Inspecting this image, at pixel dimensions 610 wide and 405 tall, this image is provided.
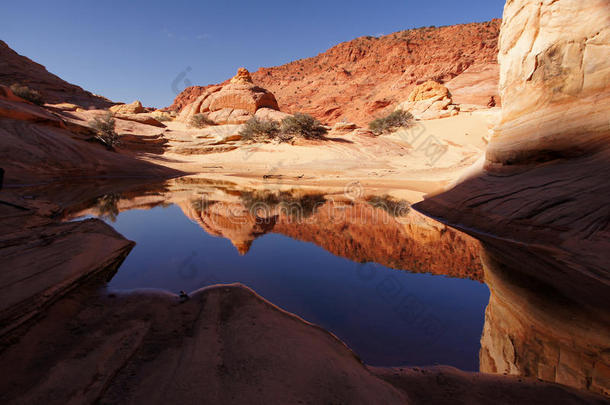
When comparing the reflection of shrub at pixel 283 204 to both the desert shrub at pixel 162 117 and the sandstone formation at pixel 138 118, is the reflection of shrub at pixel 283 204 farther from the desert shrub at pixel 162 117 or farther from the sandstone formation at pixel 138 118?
the desert shrub at pixel 162 117

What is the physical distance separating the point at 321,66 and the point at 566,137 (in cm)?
6233

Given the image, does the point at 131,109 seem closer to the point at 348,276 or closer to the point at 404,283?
the point at 348,276

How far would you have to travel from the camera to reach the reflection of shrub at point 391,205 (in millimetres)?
6030

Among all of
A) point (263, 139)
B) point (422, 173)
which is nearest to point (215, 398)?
point (422, 173)

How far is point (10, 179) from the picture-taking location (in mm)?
7648

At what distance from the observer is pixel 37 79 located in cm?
2809

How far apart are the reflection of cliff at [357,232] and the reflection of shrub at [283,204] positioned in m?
0.02

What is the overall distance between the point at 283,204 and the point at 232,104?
2107 cm

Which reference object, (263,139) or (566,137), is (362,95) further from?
(566,137)

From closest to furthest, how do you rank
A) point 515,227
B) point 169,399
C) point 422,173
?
point 169,399
point 515,227
point 422,173

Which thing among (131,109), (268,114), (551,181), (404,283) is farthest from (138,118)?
(551,181)

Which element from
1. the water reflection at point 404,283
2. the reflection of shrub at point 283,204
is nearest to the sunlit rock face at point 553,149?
the water reflection at point 404,283

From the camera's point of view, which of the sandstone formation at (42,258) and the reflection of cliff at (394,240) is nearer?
the sandstone formation at (42,258)

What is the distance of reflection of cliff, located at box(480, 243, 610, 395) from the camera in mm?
1555
